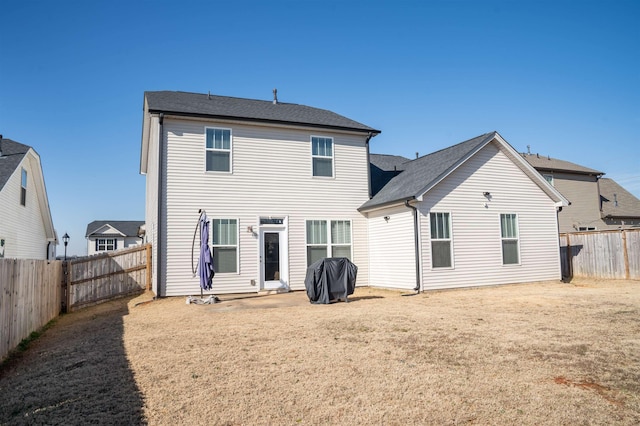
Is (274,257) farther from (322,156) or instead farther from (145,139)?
(145,139)

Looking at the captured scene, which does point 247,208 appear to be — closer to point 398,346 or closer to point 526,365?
point 398,346

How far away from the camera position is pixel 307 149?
15.1m

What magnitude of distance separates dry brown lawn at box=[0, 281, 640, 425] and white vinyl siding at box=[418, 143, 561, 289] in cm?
453

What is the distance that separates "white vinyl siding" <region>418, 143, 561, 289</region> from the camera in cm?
1370

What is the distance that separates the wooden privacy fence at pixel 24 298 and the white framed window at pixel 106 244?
125ft

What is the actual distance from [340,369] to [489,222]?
36.7 feet

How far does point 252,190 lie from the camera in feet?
46.4

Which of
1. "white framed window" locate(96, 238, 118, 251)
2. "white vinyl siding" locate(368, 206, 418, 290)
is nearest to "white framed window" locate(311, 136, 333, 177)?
"white vinyl siding" locate(368, 206, 418, 290)

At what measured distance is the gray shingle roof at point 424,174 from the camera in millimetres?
13544

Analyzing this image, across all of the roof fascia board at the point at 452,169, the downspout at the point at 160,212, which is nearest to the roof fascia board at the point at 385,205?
the roof fascia board at the point at 452,169

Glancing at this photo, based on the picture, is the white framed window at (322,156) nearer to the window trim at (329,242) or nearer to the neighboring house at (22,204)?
the window trim at (329,242)

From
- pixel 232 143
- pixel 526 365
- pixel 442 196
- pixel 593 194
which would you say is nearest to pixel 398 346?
pixel 526 365

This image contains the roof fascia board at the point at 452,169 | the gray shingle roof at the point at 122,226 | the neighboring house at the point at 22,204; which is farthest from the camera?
the gray shingle roof at the point at 122,226

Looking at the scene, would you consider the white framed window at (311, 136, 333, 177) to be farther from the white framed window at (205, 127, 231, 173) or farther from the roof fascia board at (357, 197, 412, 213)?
the white framed window at (205, 127, 231, 173)
